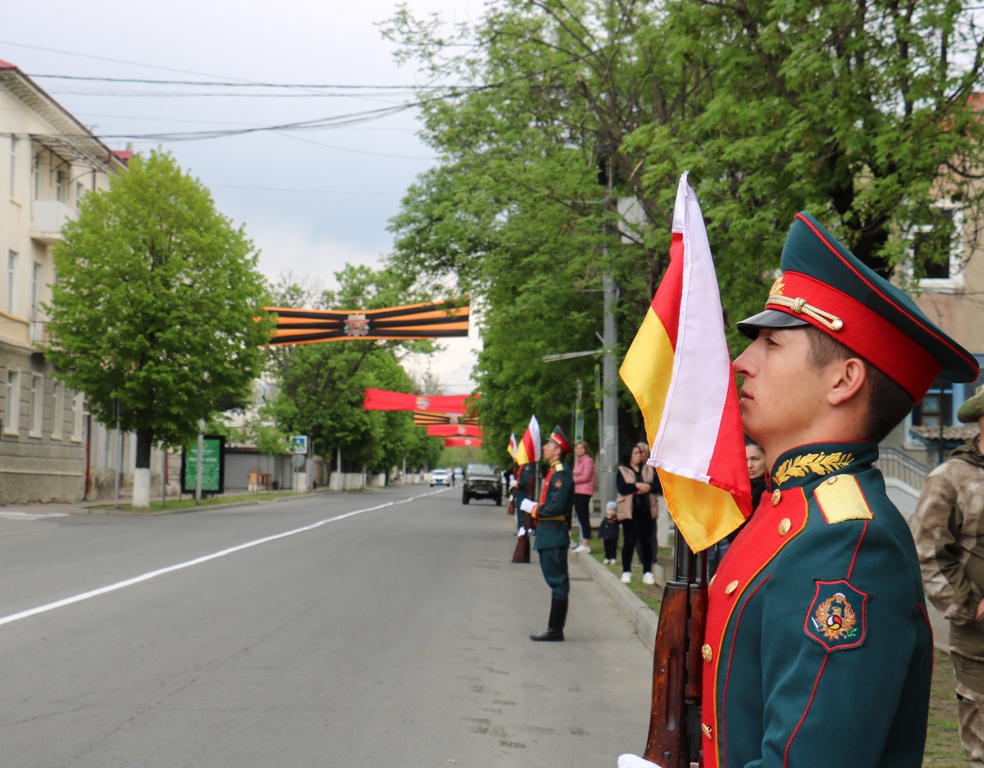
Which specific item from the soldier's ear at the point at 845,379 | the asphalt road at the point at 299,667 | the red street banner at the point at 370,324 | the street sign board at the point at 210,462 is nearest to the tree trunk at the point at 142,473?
the red street banner at the point at 370,324

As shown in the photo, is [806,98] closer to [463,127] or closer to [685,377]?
[685,377]

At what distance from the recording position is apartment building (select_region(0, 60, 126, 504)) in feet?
113

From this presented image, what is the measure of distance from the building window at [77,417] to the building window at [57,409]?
3.25ft

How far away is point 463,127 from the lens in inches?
849

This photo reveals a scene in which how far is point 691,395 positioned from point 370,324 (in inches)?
1439

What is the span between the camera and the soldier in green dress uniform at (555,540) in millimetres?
10391

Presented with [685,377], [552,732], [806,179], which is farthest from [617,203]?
[685,377]

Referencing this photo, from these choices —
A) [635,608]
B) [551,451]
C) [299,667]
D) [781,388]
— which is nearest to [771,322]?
[781,388]

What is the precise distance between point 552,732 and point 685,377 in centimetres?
494

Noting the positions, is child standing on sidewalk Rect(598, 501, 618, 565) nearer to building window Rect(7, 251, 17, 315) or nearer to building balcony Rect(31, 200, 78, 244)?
building window Rect(7, 251, 17, 315)

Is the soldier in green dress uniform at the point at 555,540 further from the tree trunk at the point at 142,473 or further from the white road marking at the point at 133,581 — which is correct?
the tree trunk at the point at 142,473

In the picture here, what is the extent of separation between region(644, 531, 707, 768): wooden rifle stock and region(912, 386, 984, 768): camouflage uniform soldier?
7.81 ft

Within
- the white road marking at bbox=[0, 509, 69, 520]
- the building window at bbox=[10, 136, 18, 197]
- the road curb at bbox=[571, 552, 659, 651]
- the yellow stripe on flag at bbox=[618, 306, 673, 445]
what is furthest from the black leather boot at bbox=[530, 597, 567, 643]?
the building window at bbox=[10, 136, 18, 197]

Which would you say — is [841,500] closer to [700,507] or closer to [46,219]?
[700,507]
